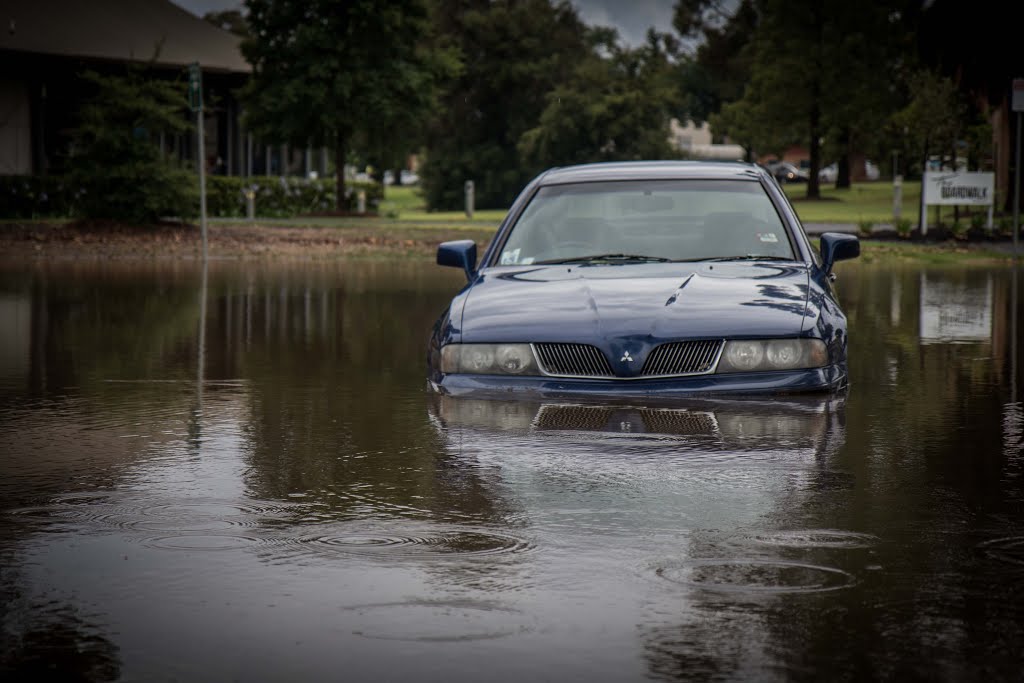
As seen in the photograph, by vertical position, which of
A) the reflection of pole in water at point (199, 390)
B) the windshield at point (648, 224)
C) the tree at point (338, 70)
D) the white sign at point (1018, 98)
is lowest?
the reflection of pole in water at point (199, 390)

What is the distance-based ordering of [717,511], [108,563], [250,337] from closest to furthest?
1. [108,563]
2. [717,511]
3. [250,337]

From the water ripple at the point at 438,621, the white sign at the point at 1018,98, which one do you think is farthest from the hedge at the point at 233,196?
the water ripple at the point at 438,621

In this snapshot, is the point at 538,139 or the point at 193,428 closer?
the point at 193,428

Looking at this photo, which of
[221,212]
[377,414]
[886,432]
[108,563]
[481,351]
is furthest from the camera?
[221,212]

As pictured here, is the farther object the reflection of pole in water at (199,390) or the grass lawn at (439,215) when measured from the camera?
the grass lawn at (439,215)

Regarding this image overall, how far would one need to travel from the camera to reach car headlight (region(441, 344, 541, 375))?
8703mm

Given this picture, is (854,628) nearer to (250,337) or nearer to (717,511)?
(717,511)

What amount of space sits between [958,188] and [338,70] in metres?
18.7

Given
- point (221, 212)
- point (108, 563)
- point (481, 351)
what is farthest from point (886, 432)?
point (221, 212)

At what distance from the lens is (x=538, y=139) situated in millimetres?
70250

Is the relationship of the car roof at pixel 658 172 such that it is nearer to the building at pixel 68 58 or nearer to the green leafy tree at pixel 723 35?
the building at pixel 68 58

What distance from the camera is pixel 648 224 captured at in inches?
416

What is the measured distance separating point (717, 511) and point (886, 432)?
2.80 meters

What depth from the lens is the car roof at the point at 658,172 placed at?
1067cm
